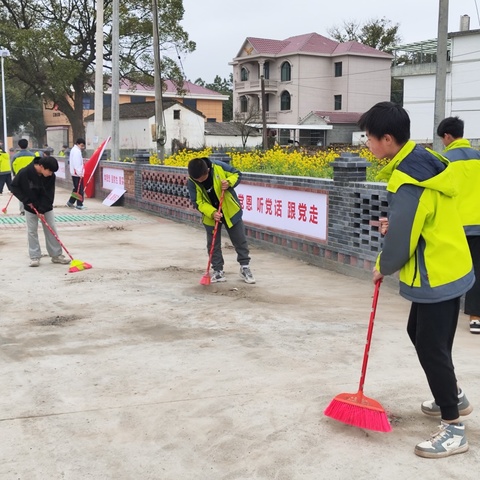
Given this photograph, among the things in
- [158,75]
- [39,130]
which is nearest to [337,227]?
[158,75]

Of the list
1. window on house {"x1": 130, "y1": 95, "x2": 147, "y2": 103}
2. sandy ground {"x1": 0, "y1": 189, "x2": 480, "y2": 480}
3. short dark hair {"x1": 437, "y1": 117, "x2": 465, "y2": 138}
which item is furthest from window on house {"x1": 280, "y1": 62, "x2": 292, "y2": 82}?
short dark hair {"x1": 437, "y1": 117, "x2": 465, "y2": 138}

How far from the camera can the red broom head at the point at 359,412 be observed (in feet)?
11.3

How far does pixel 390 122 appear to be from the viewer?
3.06 meters

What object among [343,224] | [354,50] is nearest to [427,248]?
[343,224]

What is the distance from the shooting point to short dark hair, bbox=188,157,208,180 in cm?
674

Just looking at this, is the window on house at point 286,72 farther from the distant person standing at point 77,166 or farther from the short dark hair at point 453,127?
the short dark hair at point 453,127

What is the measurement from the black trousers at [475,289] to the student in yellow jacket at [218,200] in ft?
8.56

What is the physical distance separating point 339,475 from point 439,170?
1511mm

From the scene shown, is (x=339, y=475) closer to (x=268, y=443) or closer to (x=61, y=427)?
(x=268, y=443)

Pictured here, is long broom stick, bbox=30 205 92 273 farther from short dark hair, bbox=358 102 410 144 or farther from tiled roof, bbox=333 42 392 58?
tiled roof, bbox=333 42 392 58

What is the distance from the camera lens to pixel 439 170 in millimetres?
3055

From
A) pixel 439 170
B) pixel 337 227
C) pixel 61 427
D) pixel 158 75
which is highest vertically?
pixel 158 75

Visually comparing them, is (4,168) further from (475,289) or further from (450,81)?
(450,81)

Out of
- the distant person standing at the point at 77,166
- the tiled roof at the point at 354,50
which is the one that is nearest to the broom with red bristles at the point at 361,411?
the distant person standing at the point at 77,166
